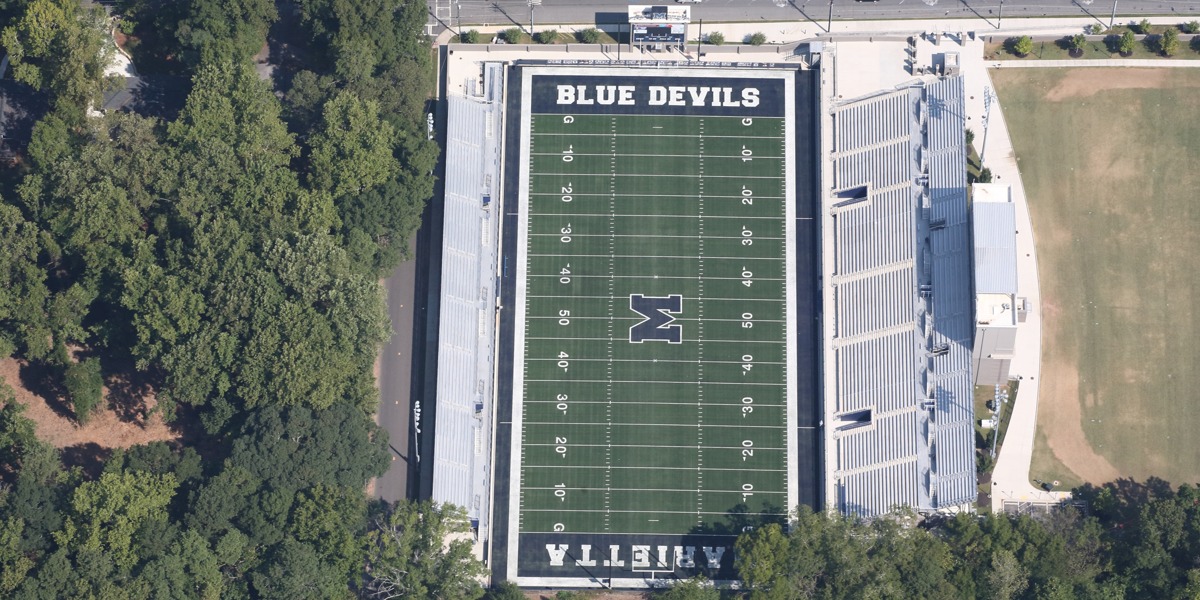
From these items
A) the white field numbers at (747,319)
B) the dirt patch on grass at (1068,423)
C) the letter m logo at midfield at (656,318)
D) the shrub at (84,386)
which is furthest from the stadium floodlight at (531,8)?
the dirt patch on grass at (1068,423)

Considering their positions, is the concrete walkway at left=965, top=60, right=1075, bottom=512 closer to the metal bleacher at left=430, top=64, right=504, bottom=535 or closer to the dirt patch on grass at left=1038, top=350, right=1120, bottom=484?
the dirt patch on grass at left=1038, top=350, right=1120, bottom=484

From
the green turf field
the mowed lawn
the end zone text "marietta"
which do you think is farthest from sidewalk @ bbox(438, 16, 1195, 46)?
the green turf field

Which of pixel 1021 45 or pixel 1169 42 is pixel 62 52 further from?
pixel 1169 42

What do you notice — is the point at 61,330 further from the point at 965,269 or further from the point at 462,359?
the point at 965,269

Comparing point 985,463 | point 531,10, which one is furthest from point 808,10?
point 985,463

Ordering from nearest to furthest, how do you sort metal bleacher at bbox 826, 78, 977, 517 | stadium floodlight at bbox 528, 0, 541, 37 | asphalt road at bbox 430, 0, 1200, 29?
metal bleacher at bbox 826, 78, 977, 517
asphalt road at bbox 430, 0, 1200, 29
stadium floodlight at bbox 528, 0, 541, 37

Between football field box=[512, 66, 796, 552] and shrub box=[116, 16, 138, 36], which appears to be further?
shrub box=[116, 16, 138, 36]

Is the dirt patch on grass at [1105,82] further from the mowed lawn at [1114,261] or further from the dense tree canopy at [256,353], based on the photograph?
the dense tree canopy at [256,353]
